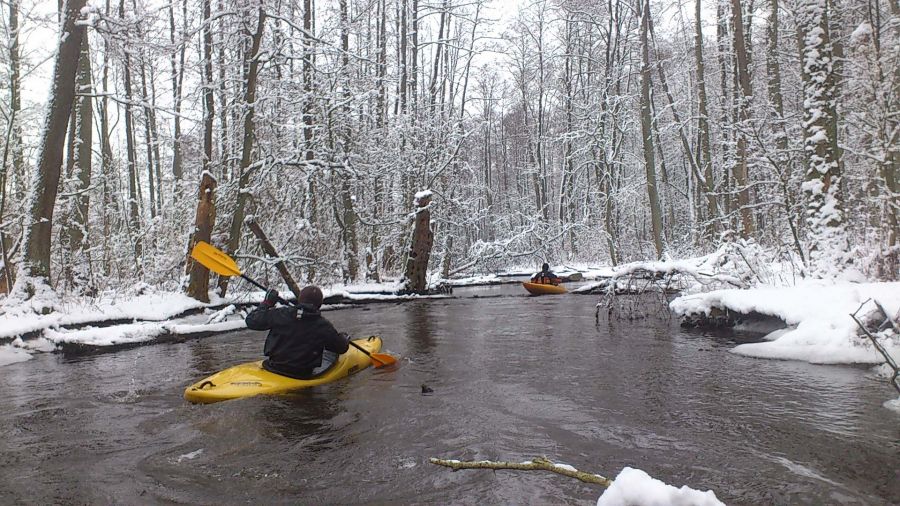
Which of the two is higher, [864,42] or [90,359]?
[864,42]

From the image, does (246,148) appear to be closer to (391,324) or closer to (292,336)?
(391,324)

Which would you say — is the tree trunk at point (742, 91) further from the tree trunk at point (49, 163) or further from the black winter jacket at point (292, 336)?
the tree trunk at point (49, 163)

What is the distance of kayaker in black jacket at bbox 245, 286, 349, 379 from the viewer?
5703 millimetres

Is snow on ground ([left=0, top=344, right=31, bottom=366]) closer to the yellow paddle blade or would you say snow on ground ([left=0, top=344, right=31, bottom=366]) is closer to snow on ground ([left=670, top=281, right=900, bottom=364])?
the yellow paddle blade

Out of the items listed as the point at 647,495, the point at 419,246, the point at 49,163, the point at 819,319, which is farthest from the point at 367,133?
the point at 647,495

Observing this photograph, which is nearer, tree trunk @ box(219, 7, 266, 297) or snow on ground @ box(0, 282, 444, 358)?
snow on ground @ box(0, 282, 444, 358)

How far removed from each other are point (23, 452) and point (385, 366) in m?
3.76

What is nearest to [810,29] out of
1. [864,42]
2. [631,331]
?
[864,42]

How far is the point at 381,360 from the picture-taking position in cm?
689

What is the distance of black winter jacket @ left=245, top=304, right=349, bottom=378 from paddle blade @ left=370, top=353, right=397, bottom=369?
101 centimetres

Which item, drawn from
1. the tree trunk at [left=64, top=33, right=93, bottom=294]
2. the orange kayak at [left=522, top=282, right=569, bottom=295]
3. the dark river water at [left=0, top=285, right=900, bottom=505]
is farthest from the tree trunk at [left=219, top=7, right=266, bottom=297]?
the orange kayak at [left=522, top=282, right=569, bottom=295]

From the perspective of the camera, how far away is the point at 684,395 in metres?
5.28

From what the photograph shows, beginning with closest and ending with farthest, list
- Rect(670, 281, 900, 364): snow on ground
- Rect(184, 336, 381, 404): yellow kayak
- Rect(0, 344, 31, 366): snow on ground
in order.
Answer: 1. Rect(184, 336, 381, 404): yellow kayak
2. Rect(670, 281, 900, 364): snow on ground
3. Rect(0, 344, 31, 366): snow on ground

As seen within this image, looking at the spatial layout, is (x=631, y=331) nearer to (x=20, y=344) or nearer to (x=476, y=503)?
(x=476, y=503)
